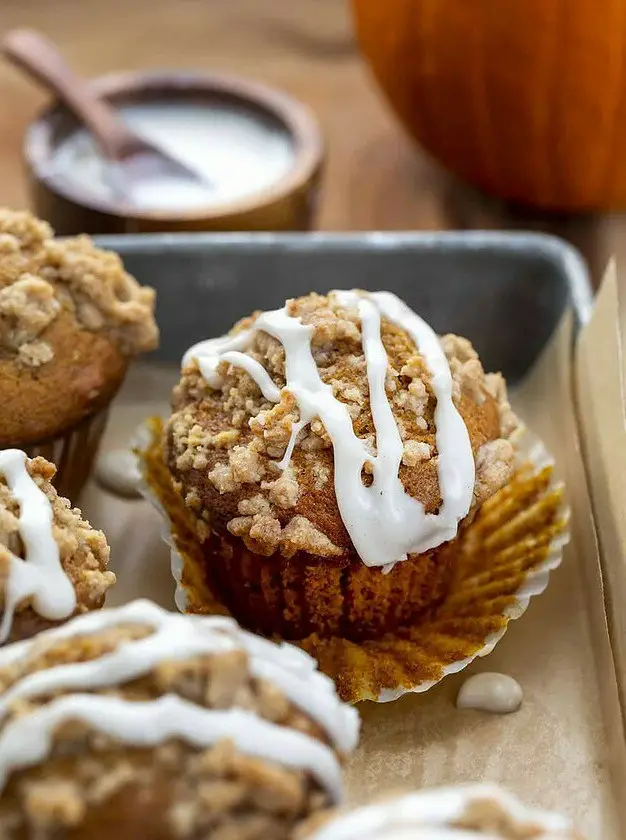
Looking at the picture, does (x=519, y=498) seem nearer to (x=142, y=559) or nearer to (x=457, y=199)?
(x=142, y=559)

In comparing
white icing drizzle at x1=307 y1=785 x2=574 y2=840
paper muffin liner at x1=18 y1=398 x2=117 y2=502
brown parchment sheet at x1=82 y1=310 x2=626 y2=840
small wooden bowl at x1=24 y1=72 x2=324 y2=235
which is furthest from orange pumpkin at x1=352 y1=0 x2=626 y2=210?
white icing drizzle at x1=307 y1=785 x2=574 y2=840

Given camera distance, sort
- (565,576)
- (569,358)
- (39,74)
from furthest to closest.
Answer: (39,74), (569,358), (565,576)

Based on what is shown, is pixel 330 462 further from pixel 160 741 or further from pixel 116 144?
pixel 116 144

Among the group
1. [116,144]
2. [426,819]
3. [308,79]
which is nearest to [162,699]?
[426,819]

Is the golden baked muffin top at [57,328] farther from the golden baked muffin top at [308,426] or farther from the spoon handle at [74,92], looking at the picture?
the spoon handle at [74,92]

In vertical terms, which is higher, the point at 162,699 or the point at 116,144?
the point at 162,699

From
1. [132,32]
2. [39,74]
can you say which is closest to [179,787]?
[39,74]

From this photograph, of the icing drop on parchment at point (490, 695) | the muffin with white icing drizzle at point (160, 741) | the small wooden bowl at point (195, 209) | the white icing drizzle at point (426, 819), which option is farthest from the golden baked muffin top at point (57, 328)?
the white icing drizzle at point (426, 819)
